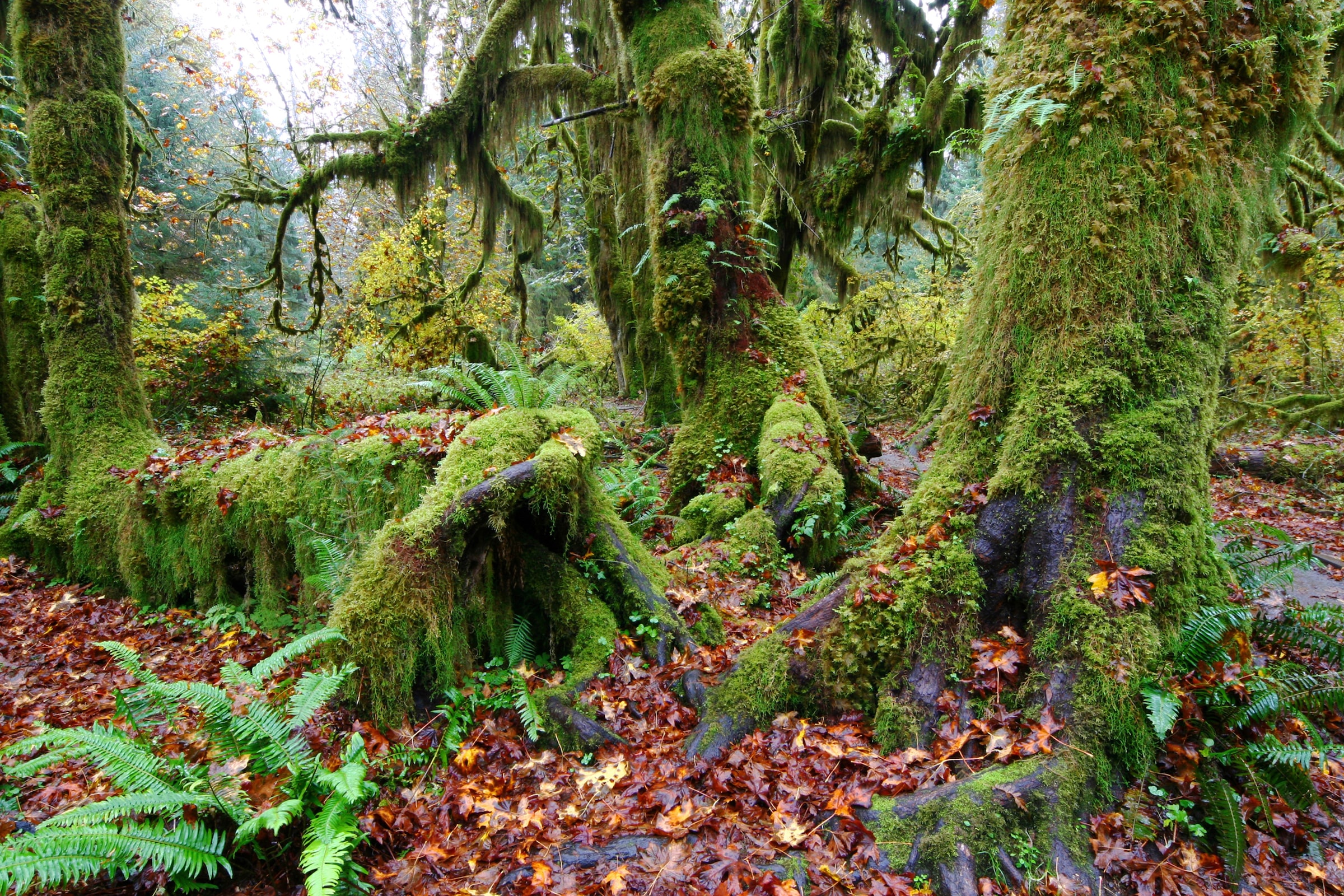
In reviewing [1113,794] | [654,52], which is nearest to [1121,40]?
[1113,794]

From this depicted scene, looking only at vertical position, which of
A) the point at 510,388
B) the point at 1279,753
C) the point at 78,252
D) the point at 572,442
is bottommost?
the point at 1279,753

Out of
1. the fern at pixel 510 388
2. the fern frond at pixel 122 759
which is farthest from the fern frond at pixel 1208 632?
the fern frond at pixel 122 759

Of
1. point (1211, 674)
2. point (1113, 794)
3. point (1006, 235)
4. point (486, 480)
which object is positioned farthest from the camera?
point (486, 480)

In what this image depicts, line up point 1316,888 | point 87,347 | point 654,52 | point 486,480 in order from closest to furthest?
point 1316,888
point 486,480
point 654,52
point 87,347

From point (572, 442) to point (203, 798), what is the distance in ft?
8.52

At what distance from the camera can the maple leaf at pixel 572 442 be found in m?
4.14

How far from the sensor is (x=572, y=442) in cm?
421

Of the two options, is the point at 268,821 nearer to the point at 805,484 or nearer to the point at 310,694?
the point at 310,694

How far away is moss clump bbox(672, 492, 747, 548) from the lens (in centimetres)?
552

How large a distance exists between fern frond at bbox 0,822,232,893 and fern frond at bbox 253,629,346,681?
735 millimetres

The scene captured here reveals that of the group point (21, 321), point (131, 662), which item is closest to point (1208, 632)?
point (131, 662)

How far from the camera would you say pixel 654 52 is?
657cm

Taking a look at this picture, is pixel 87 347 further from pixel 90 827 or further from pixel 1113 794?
pixel 1113 794

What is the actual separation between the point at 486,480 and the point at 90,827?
7.41ft
